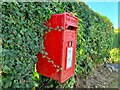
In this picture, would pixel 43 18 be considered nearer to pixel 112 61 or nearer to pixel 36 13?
→ pixel 36 13

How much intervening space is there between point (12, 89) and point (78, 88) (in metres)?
2.33

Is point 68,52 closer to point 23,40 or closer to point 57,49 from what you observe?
point 57,49

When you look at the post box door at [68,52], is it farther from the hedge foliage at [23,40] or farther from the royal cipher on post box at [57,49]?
the hedge foliage at [23,40]

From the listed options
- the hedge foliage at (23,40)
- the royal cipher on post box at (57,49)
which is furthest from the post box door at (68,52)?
the hedge foliage at (23,40)

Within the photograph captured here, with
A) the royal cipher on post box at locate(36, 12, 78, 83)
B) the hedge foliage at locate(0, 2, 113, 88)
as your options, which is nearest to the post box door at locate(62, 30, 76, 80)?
the royal cipher on post box at locate(36, 12, 78, 83)

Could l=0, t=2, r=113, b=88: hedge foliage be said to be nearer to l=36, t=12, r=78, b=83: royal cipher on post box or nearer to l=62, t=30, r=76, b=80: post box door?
l=36, t=12, r=78, b=83: royal cipher on post box

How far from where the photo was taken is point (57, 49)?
8.84ft

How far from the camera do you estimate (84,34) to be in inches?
191

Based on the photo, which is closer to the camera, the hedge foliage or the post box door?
the hedge foliage

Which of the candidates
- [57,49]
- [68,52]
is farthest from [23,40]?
[68,52]

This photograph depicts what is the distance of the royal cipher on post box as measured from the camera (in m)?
2.66

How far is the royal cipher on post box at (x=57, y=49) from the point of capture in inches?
105

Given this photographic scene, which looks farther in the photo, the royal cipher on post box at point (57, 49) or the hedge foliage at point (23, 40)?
the royal cipher on post box at point (57, 49)

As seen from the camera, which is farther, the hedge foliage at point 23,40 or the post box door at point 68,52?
the post box door at point 68,52
